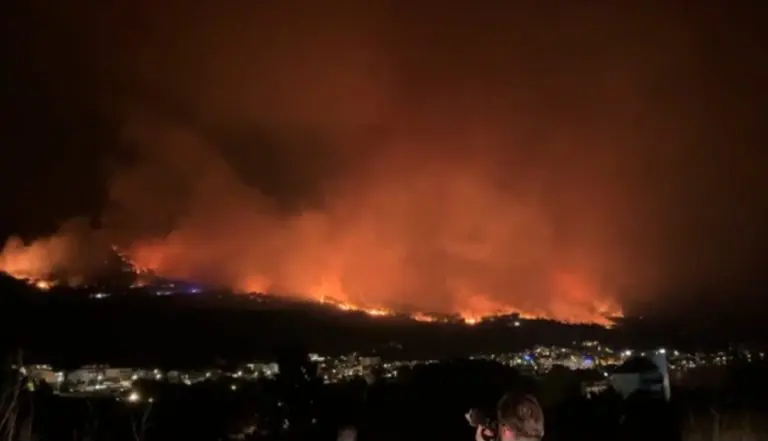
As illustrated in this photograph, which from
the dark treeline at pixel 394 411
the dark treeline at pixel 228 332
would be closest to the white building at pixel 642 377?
the dark treeline at pixel 394 411

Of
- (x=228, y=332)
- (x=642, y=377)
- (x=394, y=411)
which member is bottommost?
(x=394, y=411)

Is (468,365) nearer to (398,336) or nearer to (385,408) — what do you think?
(385,408)

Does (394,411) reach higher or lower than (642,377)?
lower

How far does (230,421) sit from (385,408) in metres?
3.56

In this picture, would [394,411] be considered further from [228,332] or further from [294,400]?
[228,332]

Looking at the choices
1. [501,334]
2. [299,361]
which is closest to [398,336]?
[501,334]

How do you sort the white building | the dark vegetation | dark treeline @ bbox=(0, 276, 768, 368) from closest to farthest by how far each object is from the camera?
the dark vegetation, the white building, dark treeline @ bbox=(0, 276, 768, 368)

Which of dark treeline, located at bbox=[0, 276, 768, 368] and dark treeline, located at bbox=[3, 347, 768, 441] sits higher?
dark treeline, located at bbox=[0, 276, 768, 368]

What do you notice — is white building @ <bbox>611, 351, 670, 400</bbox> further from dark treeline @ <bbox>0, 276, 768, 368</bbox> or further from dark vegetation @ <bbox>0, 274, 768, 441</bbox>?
dark treeline @ <bbox>0, 276, 768, 368</bbox>

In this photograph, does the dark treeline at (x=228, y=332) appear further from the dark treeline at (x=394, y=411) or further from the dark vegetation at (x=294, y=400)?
the dark treeline at (x=394, y=411)

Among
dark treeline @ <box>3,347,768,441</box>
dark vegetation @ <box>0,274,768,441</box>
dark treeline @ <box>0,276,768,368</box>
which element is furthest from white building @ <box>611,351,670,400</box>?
dark treeline @ <box>0,276,768,368</box>

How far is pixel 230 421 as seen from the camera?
61.7 ft

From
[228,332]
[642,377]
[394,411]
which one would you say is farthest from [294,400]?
[228,332]

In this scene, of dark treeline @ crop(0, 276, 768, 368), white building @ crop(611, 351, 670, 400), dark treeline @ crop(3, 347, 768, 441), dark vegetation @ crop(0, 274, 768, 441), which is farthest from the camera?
dark treeline @ crop(0, 276, 768, 368)
